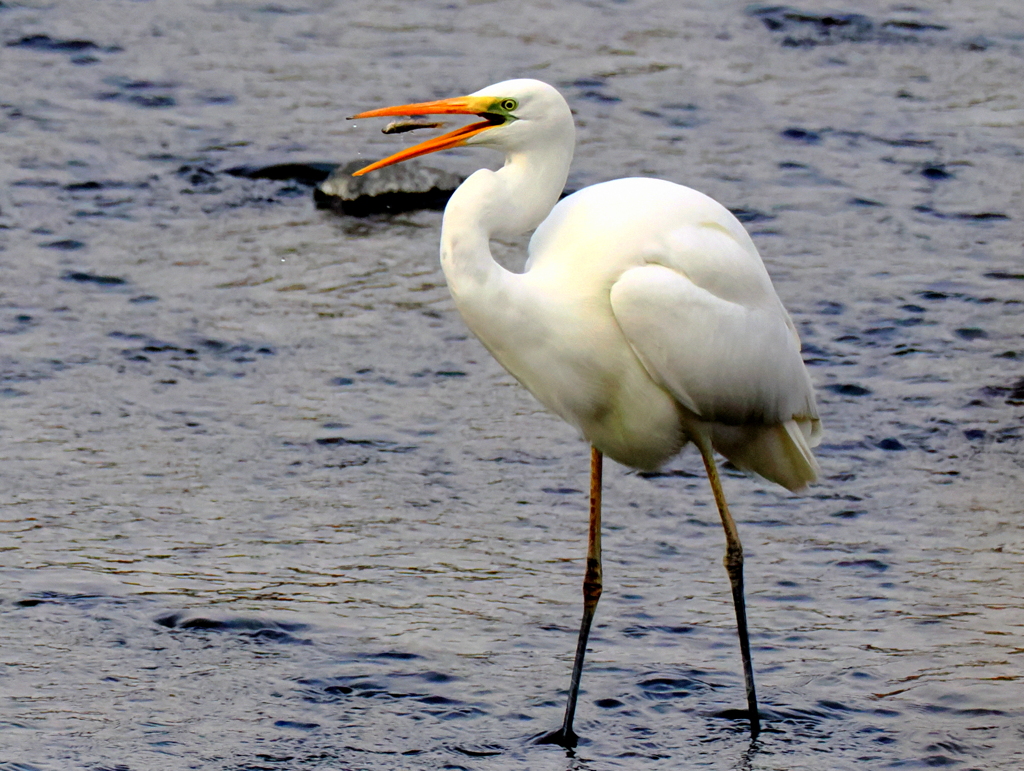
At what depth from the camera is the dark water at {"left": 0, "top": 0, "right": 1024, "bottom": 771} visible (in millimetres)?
4730

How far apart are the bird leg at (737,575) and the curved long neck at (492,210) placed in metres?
1.07

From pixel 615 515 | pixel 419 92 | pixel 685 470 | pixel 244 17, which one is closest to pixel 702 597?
pixel 615 515

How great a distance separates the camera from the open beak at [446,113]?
4.18 meters

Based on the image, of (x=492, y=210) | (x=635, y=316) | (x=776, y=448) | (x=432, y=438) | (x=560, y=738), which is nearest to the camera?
(x=492, y=210)

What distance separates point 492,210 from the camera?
4223 millimetres

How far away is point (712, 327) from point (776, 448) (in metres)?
0.77

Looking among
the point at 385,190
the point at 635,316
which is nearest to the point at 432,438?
the point at 635,316

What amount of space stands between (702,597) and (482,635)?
2.73ft

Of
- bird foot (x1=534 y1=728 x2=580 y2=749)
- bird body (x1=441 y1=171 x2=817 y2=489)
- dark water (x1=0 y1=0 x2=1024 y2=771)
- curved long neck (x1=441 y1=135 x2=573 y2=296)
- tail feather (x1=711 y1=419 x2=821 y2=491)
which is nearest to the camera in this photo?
curved long neck (x1=441 y1=135 x2=573 y2=296)

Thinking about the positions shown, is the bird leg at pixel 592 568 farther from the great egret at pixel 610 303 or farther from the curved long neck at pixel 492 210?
the curved long neck at pixel 492 210

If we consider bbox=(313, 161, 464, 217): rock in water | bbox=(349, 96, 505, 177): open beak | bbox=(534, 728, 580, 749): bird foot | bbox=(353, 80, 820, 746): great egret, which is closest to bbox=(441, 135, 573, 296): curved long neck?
bbox=(353, 80, 820, 746): great egret

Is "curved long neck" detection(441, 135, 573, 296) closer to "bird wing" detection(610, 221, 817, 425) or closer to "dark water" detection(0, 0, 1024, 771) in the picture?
"bird wing" detection(610, 221, 817, 425)

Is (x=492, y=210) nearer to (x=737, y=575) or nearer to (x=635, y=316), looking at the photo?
(x=635, y=316)

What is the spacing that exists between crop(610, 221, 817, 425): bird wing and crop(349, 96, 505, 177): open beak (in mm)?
577
